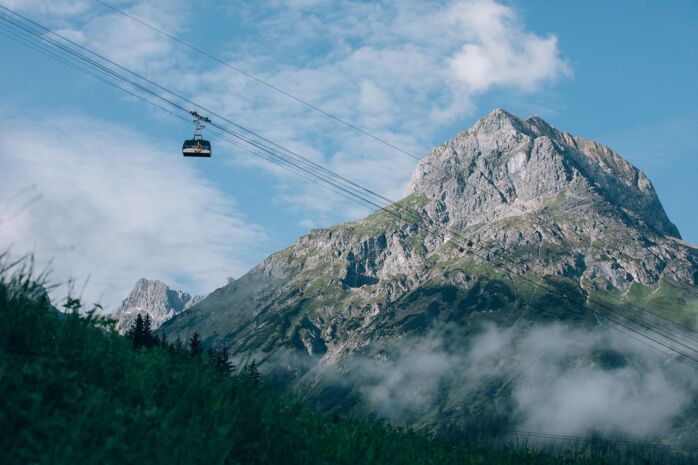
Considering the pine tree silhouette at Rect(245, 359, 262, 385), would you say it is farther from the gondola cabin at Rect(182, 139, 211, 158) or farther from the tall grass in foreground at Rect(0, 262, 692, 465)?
the gondola cabin at Rect(182, 139, 211, 158)

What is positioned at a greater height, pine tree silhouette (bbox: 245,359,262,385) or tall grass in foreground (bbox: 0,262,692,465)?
pine tree silhouette (bbox: 245,359,262,385)

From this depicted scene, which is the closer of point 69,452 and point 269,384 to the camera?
point 69,452

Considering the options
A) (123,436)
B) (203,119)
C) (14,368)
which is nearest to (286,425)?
(123,436)

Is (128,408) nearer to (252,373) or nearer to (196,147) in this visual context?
(252,373)

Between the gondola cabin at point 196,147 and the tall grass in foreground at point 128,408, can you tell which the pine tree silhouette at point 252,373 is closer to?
the tall grass in foreground at point 128,408

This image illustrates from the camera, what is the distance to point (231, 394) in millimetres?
12305

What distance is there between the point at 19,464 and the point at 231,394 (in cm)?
445

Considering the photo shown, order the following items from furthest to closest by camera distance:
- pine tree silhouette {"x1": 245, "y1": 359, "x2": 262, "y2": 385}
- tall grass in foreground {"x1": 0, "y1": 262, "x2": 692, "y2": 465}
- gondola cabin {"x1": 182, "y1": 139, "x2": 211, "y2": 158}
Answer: gondola cabin {"x1": 182, "y1": 139, "x2": 211, "y2": 158} < pine tree silhouette {"x1": 245, "y1": 359, "x2": 262, "y2": 385} < tall grass in foreground {"x1": 0, "y1": 262, "x2": 692, "y2": 465}

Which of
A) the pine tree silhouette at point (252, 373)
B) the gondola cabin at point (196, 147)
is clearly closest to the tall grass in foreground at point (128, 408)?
the pine tree silhouette at point (252, 373)

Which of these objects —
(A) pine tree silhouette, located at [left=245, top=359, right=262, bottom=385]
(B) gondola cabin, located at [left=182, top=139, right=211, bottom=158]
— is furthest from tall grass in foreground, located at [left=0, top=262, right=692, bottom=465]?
(B) gondola cabin, located at [left=182, top=139, right=211, bottom=158]

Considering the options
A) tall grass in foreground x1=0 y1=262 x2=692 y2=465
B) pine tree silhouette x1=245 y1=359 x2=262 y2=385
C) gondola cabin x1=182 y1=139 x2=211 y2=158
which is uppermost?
gondola cabin x1=182 y1=139 x2=211 y2=158

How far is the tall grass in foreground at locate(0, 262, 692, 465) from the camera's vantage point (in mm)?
8930

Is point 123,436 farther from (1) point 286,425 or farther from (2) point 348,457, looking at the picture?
(2) point 348,457

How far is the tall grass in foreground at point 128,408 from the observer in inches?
352
